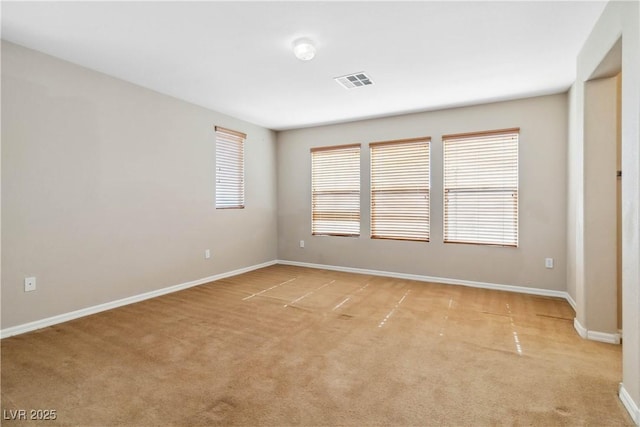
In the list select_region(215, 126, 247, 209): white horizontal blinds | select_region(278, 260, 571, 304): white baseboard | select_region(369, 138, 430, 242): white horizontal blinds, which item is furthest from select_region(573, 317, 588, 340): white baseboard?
select_region(215, 126, 247, 209): white horizontal blinds

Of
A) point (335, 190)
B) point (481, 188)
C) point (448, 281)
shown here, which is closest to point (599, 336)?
point (448, 281)

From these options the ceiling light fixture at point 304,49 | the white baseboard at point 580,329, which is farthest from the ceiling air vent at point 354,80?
the white baseboard at point 580,329

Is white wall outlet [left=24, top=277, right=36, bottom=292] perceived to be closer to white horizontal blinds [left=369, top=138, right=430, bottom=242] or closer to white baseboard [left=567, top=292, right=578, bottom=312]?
white horizontal blinds [left=369, top=138, right=430, bottom=242]

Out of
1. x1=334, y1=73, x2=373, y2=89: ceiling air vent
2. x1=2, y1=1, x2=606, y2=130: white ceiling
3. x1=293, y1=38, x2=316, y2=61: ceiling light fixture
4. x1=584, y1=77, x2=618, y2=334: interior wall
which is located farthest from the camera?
x1=334, y1=73, x2=373, y2=89: ceiling air vent

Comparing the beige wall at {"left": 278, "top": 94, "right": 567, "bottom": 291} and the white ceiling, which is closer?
the white ceiling

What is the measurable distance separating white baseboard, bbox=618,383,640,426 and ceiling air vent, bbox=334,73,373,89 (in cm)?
344

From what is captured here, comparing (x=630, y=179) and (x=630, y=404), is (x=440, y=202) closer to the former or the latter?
(x=630, y=179)

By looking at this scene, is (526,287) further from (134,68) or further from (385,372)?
(134,68)

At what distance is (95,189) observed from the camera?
11.6ft

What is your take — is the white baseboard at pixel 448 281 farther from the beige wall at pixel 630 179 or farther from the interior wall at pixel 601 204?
the beige wall at pixel 630 179

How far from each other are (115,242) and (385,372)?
3320mm

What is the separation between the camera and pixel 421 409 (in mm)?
1896

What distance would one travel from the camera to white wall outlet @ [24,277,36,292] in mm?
3011

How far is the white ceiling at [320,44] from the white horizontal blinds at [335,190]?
1555 millimetres
